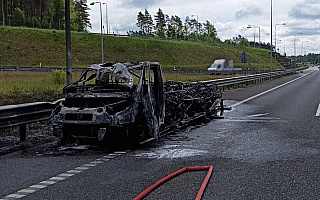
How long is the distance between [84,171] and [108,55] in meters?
86.2

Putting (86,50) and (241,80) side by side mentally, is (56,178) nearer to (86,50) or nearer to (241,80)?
(241,80)

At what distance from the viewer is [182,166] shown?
7230mm

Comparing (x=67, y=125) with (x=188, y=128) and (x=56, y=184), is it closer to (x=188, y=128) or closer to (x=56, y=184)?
(x=56, y=184)

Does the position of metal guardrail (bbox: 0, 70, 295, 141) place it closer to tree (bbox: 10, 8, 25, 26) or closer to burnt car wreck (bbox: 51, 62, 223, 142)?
burnt car wreck (bbox: 51, 62, 223, 142)

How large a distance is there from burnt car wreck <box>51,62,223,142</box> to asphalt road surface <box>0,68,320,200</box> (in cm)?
38

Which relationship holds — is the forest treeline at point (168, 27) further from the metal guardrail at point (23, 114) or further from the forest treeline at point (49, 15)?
the metal guardrail at point (23, 114)

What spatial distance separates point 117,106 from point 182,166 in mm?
2243

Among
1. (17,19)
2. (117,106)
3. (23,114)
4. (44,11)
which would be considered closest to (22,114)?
(23,114)

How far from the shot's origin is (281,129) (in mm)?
11422

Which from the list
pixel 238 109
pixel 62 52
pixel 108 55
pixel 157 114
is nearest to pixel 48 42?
pixel 62 52

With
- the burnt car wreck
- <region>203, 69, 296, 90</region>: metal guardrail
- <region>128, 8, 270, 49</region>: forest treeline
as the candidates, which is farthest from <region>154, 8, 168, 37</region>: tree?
the burnt car wreck

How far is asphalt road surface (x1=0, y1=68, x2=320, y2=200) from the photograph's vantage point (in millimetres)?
5738

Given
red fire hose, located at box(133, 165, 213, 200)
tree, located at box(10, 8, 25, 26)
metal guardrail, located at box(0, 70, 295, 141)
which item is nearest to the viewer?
red fire hose, located at box(133, 165, 213, 200)

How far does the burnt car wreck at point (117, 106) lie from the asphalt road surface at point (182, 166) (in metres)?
0.38
